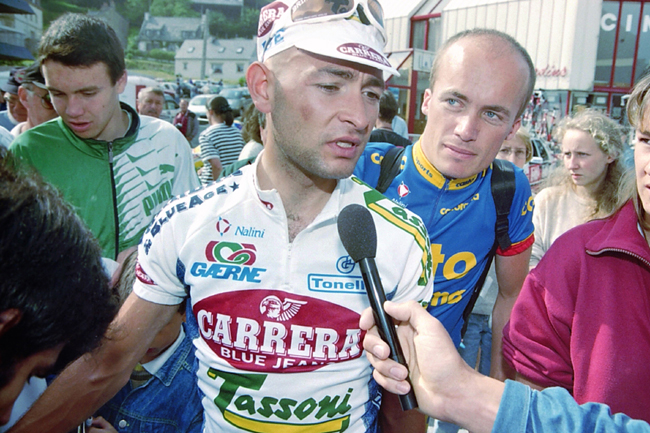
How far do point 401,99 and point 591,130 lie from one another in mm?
15680

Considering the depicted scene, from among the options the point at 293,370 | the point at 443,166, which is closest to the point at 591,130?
the point at 443,166

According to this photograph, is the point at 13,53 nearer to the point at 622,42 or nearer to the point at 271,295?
the point at 622,42

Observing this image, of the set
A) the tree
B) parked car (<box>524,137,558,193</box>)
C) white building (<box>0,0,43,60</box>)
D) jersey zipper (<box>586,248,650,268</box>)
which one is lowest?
parked car (<box>524,137,558,193</box>)

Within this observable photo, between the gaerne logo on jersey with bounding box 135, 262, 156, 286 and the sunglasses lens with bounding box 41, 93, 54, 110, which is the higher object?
the sunglasses lens with bounding box 41, 93, 54, 110

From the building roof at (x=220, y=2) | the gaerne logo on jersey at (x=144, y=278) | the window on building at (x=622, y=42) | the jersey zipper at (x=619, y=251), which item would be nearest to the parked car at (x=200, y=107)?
the window on building at (x=622, y=42)

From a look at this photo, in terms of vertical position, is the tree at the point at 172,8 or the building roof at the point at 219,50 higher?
the tree at the point at 172,8

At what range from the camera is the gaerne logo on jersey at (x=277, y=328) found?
1.61m

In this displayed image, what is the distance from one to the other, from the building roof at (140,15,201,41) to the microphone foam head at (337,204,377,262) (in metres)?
44.4

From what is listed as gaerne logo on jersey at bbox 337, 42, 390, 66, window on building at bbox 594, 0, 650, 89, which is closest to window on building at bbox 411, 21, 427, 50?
window on building at bbox 594, 0, 650, 89

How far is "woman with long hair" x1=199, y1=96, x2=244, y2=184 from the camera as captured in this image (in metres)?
6.40

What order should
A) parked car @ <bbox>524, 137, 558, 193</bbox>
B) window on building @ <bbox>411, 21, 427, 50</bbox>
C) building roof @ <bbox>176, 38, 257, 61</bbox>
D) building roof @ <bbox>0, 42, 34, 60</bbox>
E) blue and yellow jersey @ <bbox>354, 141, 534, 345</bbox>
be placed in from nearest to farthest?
blue and yellow jersey @ <bbox>354, 141, 534, 345</bbox>
parked car @ <bbox>524, 137, 558, 193</bbox>
window on building @ <bbox>411, 21, 427, 50</bbox>
building roof @ <bbox>0, 42, 34, 60</bbox>
building roof @ <bbox>176, 38, 257, 61</bbox>

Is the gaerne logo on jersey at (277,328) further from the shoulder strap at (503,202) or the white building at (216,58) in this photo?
the white building at (216,58)

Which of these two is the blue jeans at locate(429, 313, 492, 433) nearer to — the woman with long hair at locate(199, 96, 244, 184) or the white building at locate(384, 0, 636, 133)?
the woman with long hair at locate(199, 96, 244, 184)

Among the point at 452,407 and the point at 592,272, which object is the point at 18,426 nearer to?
the point at 452,407
